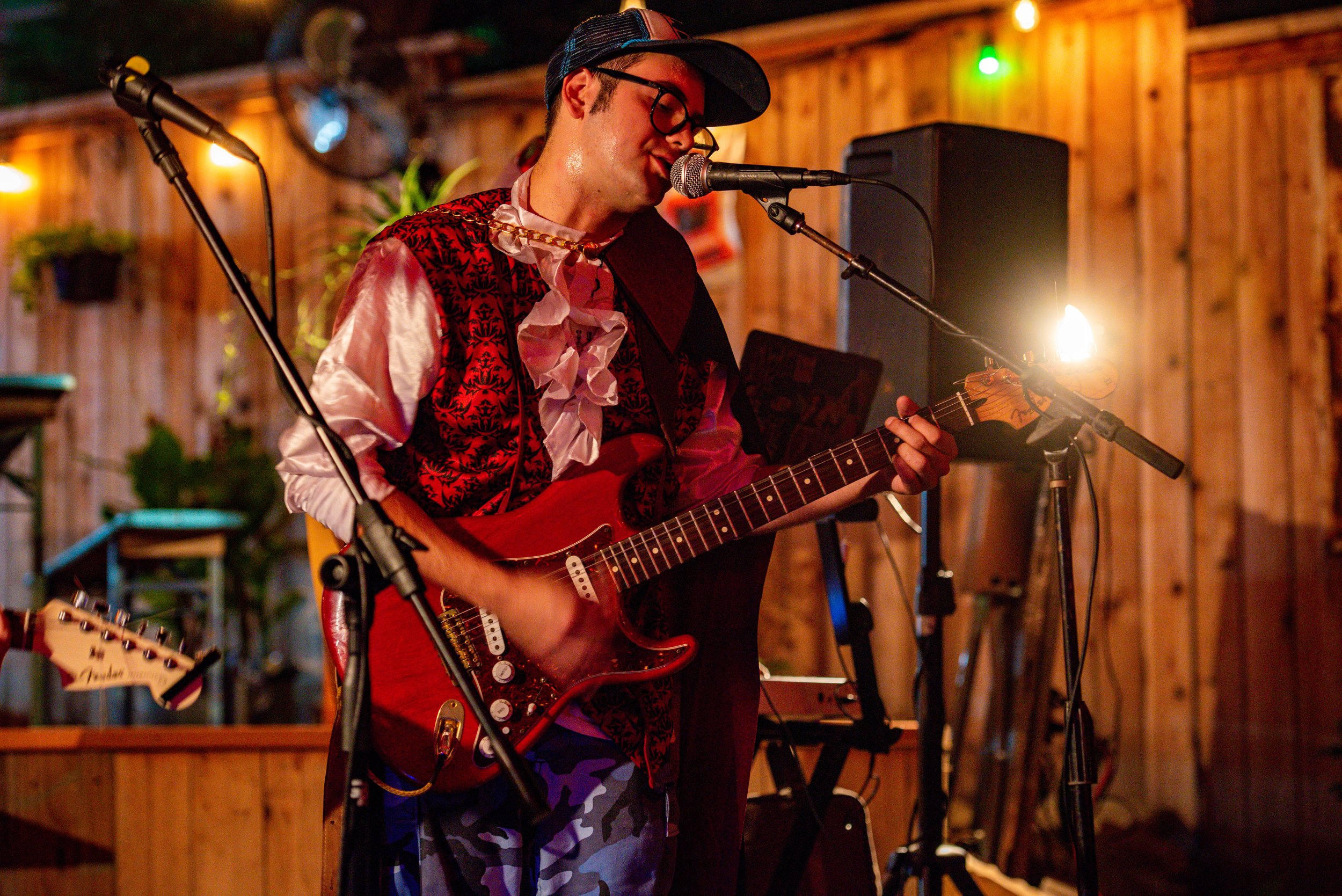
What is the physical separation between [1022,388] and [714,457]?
1.67 ft

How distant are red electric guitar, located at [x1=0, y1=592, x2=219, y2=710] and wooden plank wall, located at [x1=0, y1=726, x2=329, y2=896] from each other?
2.90 ft

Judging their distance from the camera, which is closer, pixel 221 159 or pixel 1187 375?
pixel 1187 375

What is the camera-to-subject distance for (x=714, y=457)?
1805mm

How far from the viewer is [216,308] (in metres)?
5.16

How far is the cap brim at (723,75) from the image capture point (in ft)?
5.46

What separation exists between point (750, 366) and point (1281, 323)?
2553 millimetres

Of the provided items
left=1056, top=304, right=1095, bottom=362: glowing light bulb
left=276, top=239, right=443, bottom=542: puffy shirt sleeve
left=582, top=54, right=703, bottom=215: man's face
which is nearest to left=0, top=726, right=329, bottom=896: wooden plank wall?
left=276, top=239, right=443, bottom=542: puffy shirt sleeve

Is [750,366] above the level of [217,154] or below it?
below

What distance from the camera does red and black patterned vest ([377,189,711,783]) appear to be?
152 cm

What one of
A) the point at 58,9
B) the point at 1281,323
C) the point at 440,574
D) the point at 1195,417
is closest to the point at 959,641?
the point at 1195,417

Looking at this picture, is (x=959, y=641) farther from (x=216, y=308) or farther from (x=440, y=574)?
(x=216, y=308)

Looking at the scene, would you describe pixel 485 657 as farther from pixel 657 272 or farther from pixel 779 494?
pixel 657 272

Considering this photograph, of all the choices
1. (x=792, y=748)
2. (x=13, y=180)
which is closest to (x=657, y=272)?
(x=792, y=748)

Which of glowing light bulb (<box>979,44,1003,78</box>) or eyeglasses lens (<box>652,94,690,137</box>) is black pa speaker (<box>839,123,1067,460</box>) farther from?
glowing light bulb (<box>979,44,1003,78</box>)
